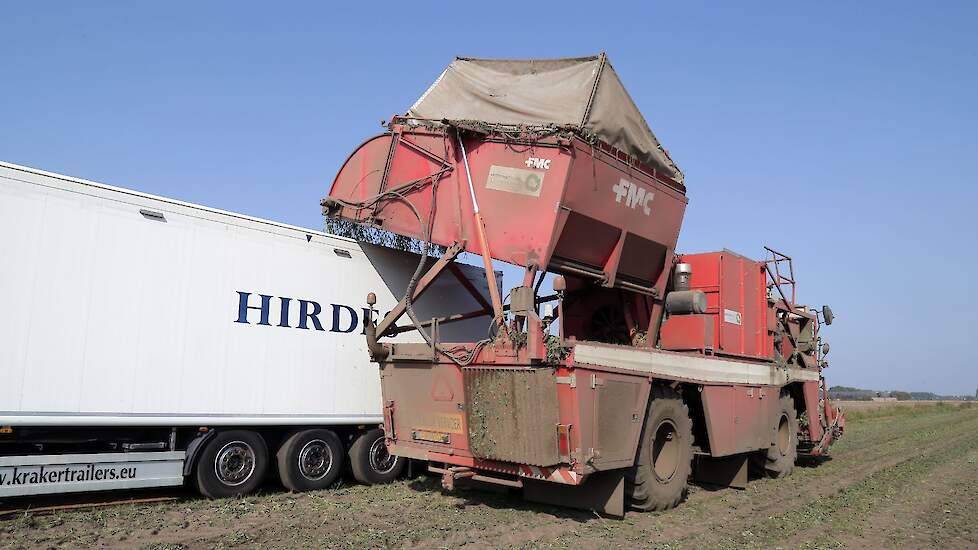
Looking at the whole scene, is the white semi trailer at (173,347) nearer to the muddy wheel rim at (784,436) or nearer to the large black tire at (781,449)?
the large black tire at (781,449)

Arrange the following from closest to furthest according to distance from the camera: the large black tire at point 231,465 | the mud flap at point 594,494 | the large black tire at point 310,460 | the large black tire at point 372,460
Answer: the mud flap at point 594,494
the large black tire at point 231,465
the large black tire at point 310,460
the large black tire at point 372,460

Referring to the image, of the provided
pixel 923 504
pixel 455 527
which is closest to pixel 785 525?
pixel 923 504

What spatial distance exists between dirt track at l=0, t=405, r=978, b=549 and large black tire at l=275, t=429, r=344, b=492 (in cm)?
22

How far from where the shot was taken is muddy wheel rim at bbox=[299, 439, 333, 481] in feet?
32.2

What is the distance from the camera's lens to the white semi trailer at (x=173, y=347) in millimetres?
7605

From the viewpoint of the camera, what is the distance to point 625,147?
31.6 ft

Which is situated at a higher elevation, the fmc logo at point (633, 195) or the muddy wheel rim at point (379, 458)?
the fmc logo at point (633, 195)

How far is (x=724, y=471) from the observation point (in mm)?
11836

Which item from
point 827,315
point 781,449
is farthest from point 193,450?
point 827,315

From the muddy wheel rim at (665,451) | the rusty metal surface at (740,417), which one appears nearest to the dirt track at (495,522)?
the muddy wheel rim at (665,451)

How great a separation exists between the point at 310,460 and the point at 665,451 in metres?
4.76

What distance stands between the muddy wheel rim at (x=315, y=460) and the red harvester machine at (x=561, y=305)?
3.97 ft

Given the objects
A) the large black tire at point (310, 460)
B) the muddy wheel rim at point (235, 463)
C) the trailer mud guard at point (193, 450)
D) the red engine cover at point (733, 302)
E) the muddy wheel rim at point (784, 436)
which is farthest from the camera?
the muddy wheel rim at point (784, 436)

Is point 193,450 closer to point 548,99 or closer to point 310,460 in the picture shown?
point 310,460
